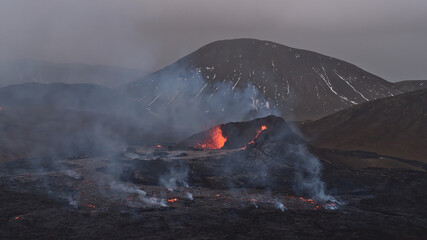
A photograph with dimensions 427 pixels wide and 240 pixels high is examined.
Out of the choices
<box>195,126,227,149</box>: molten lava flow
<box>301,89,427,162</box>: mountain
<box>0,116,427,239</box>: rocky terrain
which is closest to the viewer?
<box>0,116,427,239</box>: rocky terrain

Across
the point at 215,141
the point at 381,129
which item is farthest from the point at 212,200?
the point at 381,129

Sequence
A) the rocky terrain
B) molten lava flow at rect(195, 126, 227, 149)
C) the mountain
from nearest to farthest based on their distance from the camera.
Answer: the rocky terrain < molten lava flow at rect(195, 126, 227, 149) < the mountain

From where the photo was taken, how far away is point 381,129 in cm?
11662

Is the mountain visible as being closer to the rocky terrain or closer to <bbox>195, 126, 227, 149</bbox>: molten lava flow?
<bbox>195, 126, 227, 149</bbox>: molten lava flow

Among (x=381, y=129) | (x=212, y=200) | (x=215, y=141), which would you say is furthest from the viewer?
(x=381, y=129)

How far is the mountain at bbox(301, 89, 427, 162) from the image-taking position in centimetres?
10112

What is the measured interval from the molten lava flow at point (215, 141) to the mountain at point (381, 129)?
41.2m

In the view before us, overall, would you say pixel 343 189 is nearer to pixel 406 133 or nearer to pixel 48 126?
pixel 406 133

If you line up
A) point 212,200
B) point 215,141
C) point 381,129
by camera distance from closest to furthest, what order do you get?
point 212,200
point 215,141
point 381,129

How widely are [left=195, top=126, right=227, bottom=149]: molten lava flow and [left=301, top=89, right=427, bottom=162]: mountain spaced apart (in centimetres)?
4119

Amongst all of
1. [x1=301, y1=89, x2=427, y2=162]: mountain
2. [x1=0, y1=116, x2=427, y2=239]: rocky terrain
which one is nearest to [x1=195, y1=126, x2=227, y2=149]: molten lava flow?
[x1=0, y1=116, x2=427, y2=239]: rocky terrain

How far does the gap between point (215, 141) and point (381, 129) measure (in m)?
62.3

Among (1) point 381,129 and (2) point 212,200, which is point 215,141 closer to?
(2) point 212,200

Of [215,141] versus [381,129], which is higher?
[381,129]
